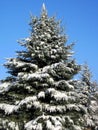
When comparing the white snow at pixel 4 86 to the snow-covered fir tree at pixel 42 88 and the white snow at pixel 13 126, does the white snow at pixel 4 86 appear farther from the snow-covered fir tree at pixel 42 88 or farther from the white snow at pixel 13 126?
the white snow at pixel 13 126

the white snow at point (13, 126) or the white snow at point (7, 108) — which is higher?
the white snow at point (7, 108)

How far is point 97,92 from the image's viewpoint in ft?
126

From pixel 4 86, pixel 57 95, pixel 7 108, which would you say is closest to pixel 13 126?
pixel 7 108

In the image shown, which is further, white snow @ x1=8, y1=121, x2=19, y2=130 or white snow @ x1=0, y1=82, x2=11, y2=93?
white snow @ x1=0, y1=82, x2=11, y2=93

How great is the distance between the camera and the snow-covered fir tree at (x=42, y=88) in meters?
20.4

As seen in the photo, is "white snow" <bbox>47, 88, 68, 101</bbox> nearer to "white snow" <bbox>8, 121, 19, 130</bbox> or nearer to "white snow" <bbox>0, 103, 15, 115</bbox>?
"white snow" <bbox>0, 103, 15, 115</bbox>

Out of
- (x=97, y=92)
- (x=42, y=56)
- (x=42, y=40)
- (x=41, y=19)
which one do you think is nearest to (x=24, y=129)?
(x=42, y=56)

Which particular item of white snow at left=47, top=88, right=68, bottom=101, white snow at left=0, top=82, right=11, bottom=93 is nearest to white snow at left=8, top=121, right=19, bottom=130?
white snow at left=0, top=82, right=11, bottom=93

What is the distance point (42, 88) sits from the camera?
21.6 metres

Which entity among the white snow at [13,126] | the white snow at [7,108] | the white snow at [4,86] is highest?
the white snow at [4,86]

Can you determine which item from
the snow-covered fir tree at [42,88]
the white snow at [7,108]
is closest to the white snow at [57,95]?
the snow-covered fir tree at [42,88]

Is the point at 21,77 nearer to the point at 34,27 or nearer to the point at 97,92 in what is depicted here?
the point at 34,27

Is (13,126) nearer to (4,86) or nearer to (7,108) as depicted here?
(7,108)

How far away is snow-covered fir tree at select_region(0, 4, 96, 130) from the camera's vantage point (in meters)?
20.4
